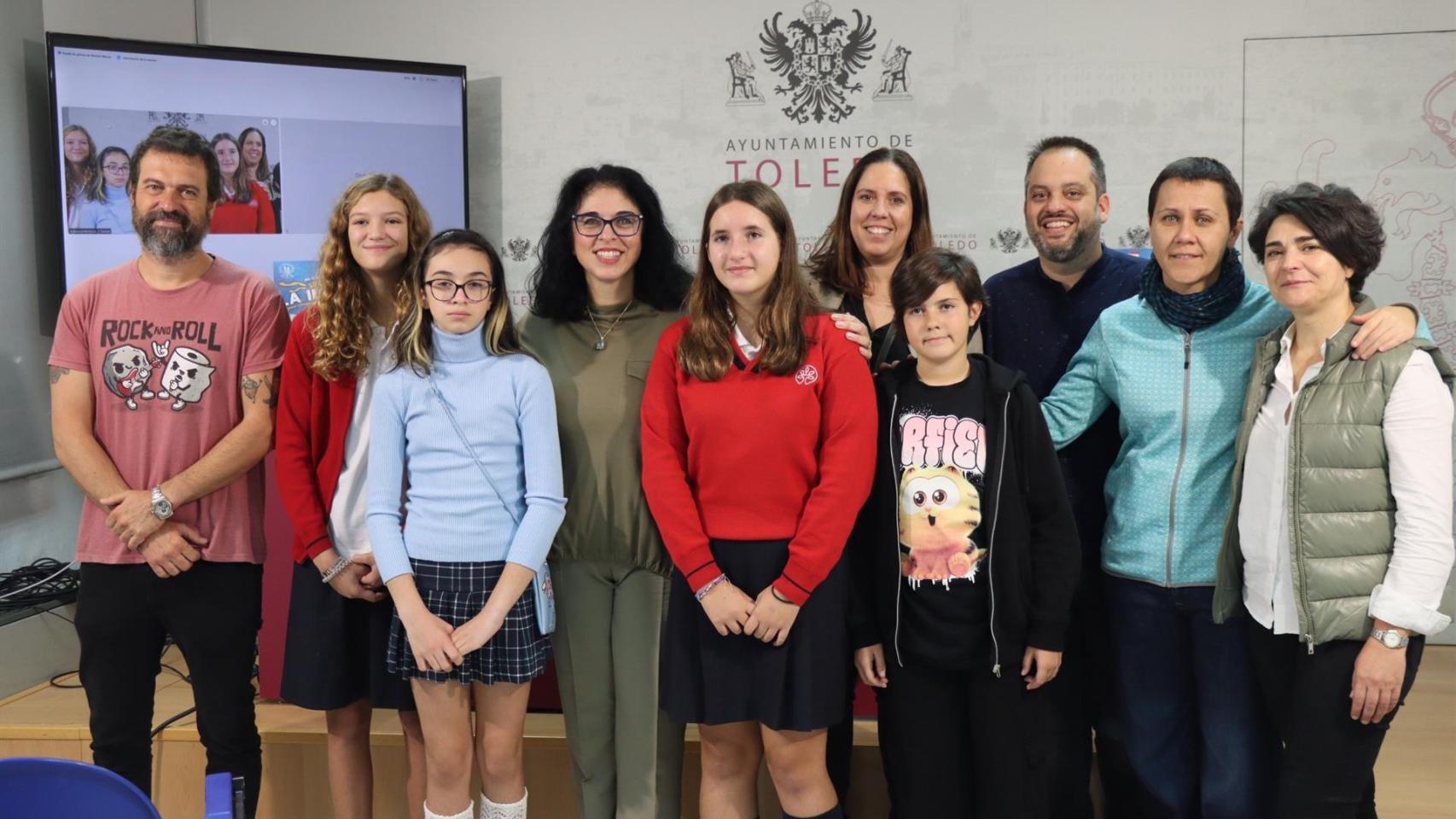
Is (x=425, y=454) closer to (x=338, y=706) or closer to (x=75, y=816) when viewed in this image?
(x=338, y=706)

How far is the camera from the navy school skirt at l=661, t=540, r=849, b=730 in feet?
6.17

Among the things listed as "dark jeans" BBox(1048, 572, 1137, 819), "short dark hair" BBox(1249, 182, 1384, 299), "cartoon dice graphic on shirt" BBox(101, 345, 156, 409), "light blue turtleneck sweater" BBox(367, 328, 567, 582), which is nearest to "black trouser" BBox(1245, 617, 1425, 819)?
"dark jeans" BBox(1048, 572, 1137, 819)

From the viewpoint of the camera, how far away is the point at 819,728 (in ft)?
6.26

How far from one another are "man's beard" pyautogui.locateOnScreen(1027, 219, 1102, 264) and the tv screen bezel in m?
2.53

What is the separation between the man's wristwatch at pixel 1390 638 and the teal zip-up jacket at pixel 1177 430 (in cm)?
29

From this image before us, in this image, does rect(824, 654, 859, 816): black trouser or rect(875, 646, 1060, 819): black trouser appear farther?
rect(824, 654, 859, 816): black trouser

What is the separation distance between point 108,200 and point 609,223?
2.38 m

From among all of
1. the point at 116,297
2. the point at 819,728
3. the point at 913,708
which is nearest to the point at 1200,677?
the point at 913,708

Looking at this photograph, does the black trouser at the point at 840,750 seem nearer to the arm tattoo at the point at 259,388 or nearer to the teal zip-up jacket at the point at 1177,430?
the teal zip-up jacket at the point at 1177,430

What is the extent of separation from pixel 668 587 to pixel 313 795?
4.12 feet

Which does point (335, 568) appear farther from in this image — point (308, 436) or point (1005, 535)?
point (1005, 535)

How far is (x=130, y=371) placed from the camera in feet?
7.15

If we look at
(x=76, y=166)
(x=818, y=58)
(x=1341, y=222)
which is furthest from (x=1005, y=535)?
(x=76, y=166)

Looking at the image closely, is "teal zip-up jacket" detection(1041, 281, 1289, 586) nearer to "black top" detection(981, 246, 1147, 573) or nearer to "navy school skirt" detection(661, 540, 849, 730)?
"black top" detection(981, 246, 1147, 573)
